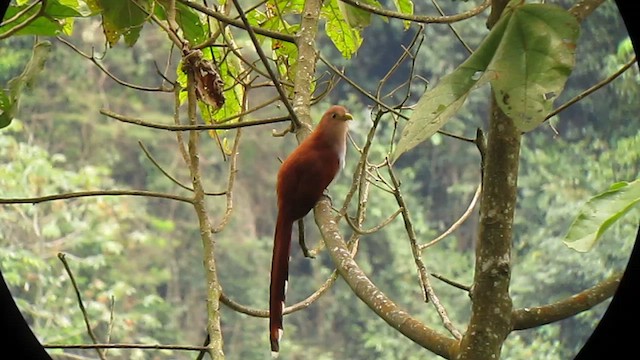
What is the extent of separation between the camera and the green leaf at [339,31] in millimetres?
1233

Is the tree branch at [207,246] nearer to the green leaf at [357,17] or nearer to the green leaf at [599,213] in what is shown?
the green leaf at [357,17]

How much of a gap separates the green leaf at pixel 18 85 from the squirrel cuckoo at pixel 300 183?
349 mm

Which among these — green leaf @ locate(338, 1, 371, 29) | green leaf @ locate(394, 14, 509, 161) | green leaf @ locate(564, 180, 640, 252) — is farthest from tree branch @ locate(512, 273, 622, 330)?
green leaf @ locate(338, 1, 371, 29)

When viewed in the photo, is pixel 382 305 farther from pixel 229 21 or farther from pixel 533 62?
pixel 229 21

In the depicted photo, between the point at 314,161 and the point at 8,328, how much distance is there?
69 cm

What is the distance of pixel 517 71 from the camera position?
45cm

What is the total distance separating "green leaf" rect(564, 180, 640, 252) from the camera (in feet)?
1.54

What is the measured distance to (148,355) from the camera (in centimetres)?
627

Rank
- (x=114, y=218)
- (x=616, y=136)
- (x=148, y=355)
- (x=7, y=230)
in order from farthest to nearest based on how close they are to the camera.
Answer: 1. (x=114, y=218)
2. (x=148, y=355)
3. (x=7, y=230)
4. (x=616, y=136)

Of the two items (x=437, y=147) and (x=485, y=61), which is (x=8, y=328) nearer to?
(x=485, y=61)

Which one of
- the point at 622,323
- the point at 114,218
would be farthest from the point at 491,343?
the point at 114,218

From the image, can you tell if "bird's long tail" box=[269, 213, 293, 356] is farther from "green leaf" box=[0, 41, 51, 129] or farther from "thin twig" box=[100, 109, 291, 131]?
"green leaf" box=[0, 41, 51, 129]

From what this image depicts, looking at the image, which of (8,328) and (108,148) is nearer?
(8,328)

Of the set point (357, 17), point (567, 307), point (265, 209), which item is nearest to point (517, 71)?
point (567, 307)
